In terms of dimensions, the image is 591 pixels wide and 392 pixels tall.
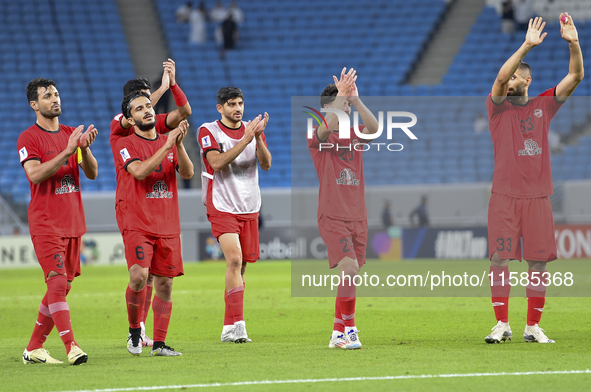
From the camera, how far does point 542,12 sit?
27297mm

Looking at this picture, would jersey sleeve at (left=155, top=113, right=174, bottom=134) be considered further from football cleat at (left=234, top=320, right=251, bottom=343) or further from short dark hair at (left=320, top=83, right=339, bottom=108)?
football cleat at (left=234, top=320, right=251, bottom=343)

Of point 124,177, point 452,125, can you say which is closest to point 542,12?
point 452,125

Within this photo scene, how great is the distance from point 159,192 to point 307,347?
183 cm

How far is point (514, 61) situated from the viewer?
641 centimetres

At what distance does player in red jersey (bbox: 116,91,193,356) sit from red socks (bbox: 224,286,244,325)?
0.94 metres

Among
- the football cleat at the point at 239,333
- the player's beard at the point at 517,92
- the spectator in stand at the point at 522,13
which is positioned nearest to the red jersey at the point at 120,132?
the football cleat at the point at 239,333

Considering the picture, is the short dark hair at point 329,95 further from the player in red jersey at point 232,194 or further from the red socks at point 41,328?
the red socks at point 41,328

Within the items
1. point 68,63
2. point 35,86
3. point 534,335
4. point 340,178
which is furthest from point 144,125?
point 68,63

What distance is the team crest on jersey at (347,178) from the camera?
6.74 metres

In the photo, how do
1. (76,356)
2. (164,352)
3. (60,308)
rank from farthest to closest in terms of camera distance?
(164,352)
(60,308)
(76,356)

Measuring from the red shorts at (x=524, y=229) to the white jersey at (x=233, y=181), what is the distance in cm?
230

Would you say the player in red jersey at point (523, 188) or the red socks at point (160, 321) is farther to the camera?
the player in red jersey at point (523, 188)

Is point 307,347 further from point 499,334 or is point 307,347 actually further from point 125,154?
point 125,154

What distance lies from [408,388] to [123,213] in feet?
9.63
